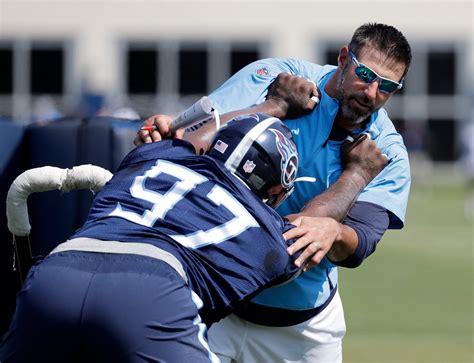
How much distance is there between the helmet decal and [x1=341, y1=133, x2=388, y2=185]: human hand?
0.75 meters

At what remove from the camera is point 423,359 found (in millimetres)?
8766

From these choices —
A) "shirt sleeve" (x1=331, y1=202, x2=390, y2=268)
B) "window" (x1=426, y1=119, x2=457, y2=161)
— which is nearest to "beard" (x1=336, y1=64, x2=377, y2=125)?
"shirt sleeve" (x1=331, y1=202, x2=390, y2=268)

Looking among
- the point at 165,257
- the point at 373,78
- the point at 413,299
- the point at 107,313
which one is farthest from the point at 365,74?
the point at 413,299

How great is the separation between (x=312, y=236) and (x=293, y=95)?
1.05 meters

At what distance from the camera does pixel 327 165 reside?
16.9ft

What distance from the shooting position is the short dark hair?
16.7ft

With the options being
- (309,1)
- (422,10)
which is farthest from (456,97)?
(309,1)

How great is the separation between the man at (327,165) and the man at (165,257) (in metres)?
0.71

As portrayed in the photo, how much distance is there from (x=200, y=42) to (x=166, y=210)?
3148 cm

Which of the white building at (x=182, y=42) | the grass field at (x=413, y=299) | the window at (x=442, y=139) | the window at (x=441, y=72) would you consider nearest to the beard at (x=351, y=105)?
the grass field at (x=413, y=299)

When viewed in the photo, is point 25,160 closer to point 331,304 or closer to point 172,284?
point 331,304

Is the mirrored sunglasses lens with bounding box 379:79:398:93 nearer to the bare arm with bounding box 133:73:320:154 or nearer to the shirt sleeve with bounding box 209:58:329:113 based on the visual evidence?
the bare arm with bounding box 133:73:320:154

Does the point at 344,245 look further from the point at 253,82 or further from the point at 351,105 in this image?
the point at 253,82

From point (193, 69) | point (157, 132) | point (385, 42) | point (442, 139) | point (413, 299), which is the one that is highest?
point (385, 42)
